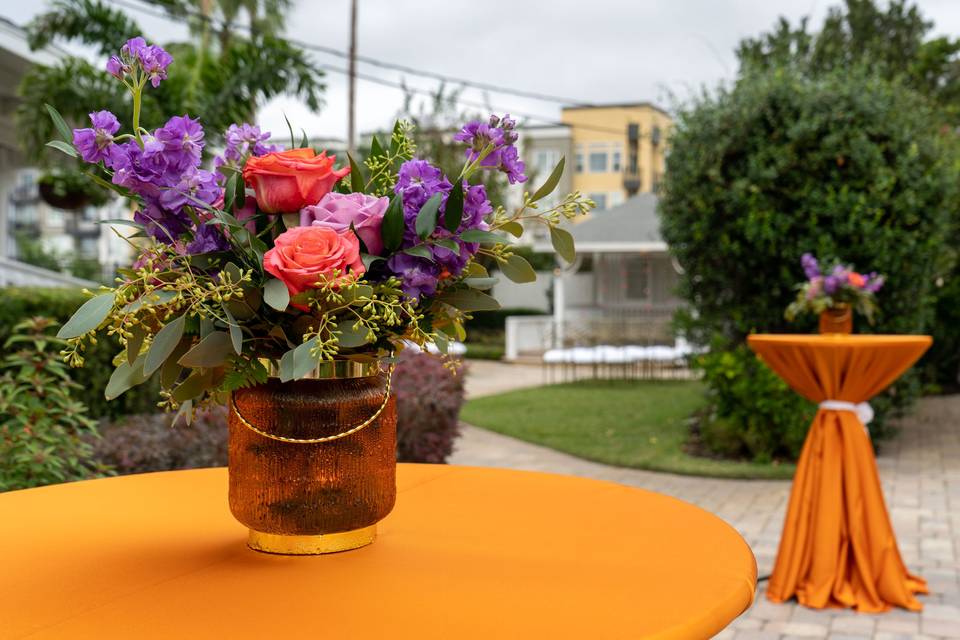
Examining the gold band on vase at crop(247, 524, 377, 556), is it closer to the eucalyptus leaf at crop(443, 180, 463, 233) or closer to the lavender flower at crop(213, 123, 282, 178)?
the eucalyptus leaf at crop(443, 180, 463, 233)

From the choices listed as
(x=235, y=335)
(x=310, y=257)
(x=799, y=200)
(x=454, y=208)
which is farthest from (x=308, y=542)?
(x=799, y=200)

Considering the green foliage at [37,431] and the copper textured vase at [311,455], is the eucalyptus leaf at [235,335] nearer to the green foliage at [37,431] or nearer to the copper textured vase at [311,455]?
the copper textured vase at [311,455]

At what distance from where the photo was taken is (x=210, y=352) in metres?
1.55

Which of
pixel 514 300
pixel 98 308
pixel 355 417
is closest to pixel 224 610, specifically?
pixel 355 417

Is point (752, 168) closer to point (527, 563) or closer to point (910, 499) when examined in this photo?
point (910, 499)

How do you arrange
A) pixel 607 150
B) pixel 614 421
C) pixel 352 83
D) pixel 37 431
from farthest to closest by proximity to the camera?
pixel 607 150
pixel 352 83
pixel 614 421
pixel 37 431

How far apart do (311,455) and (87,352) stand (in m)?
4.98

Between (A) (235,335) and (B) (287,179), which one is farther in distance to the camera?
(B) (287,179)

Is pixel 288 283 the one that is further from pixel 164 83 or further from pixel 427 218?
pixel 164 83

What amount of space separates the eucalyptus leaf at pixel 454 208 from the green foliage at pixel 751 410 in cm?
777

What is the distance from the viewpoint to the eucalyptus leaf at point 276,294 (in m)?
1.48

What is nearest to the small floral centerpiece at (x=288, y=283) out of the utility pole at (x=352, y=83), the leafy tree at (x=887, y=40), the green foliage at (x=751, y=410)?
the green foliage at (x=751, y=410)

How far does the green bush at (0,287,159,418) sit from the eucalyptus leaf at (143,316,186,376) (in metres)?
4.91

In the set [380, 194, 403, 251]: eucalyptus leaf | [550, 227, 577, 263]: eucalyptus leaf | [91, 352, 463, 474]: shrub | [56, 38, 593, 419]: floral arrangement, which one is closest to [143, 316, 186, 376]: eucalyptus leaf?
[56, 38, 593, 419]: floral arrangement
